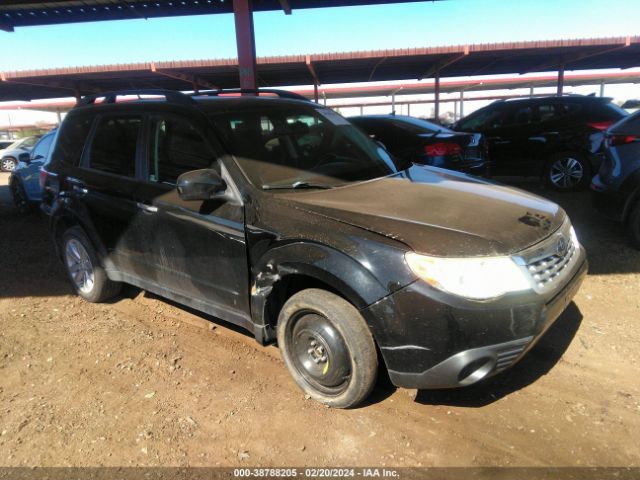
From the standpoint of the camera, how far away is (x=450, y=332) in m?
2.28

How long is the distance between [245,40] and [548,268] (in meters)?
8.46

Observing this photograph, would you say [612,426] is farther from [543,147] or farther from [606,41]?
[606,41]

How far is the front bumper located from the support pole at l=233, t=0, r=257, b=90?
26.4 ft

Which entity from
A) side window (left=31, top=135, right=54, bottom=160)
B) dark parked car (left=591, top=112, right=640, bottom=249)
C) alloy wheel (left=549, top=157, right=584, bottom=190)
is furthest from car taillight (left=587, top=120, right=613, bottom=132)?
side window (left=31, top=135, right=54, bottom=160)

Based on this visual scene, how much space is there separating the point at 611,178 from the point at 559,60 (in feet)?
49.4

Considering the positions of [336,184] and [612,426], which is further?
[336,184]

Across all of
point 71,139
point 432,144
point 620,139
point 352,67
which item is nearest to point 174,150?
point 71,139

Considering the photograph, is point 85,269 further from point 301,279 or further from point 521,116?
point 521,116

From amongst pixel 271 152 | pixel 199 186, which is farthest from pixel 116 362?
pixel 271 152

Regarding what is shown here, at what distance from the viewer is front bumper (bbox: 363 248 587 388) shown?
7.45ft

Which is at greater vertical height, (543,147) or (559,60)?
(559,60)

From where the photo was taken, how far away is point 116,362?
349 cm

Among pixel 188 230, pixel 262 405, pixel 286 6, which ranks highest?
pixel 286 6

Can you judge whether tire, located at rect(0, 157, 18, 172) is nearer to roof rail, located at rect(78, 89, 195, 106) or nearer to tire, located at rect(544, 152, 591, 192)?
roof rail, located at rect(78, 89, 195, 106)
